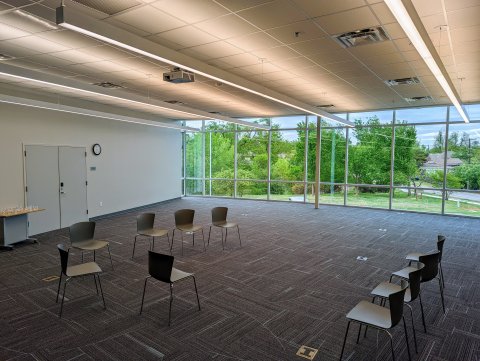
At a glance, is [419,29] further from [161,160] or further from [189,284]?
[161,160]

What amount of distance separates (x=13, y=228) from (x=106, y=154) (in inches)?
153

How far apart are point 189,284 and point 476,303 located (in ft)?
12.3

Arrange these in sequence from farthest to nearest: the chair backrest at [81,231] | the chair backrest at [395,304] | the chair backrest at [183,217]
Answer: the chair backrest at [183,217]
the chair backrest at [81,231]
the chair backrest at [395,304]

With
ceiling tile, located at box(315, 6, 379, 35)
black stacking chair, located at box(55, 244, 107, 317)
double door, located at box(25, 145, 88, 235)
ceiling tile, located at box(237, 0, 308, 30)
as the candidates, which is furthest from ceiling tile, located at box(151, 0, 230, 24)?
double door, located at box(25, 145, 88, 235)

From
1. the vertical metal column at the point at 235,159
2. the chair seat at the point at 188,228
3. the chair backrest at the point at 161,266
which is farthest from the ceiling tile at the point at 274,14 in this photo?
the vertical metal column at the point at 235,159

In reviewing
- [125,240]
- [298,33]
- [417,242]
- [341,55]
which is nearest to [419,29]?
[298,33]

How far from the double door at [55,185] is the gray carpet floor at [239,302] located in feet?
3.36

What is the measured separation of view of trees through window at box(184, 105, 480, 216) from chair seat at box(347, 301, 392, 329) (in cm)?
944

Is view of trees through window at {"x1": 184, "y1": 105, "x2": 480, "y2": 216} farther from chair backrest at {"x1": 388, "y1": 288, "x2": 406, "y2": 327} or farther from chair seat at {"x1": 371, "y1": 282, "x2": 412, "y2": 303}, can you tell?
chair backrest at {"x1": 388, "y1": 288, "x2": 406, "y2": 327}

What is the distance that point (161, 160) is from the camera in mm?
12859

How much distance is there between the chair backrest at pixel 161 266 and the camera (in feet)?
11.8

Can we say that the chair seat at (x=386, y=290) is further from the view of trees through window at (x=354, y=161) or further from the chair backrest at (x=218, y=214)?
the view of trees through window at (x=354, y=161)

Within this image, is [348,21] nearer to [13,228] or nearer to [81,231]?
[81,231]

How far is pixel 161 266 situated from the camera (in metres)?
3.69
